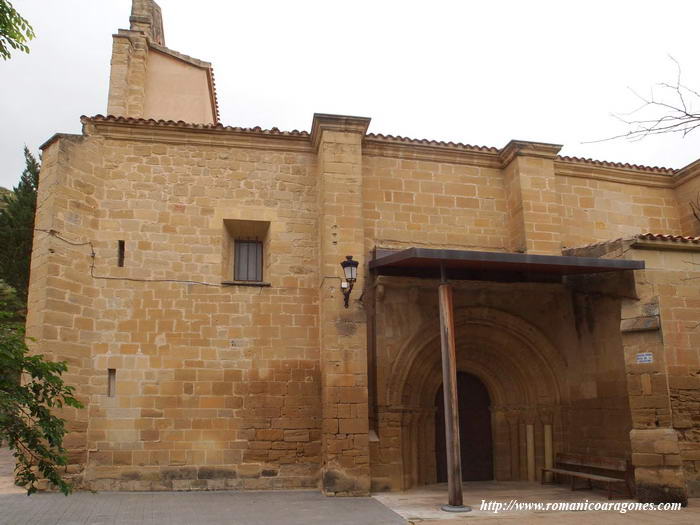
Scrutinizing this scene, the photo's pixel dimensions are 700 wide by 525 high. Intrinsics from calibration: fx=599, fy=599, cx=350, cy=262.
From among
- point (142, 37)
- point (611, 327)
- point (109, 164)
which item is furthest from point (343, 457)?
point (142, 37)

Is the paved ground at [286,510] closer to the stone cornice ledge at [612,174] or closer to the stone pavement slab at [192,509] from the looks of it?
the stone pavement slab at [192,509]

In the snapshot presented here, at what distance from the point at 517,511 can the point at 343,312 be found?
3690mm

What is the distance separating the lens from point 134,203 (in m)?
9.95

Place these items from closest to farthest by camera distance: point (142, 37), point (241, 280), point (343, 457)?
1. point (343, 457)
2. point (241, 280)
3. point (142, 37)

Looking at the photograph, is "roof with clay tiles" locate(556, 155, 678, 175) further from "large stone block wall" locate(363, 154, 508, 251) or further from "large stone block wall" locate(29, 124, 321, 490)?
"large stone block wall" locate(29, 124, 321, 490)

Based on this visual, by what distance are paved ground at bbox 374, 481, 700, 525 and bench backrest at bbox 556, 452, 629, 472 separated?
41 centimetres

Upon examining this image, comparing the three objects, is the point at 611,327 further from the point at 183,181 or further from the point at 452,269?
the point at 183,181

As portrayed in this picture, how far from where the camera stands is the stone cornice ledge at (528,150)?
11.0 meters

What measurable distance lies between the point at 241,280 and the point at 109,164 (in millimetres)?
2927

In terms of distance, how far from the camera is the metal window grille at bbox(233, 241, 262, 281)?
34.3 ft

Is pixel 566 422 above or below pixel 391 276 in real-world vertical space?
below

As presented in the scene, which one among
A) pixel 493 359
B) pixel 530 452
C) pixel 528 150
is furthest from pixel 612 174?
pixel 530 452

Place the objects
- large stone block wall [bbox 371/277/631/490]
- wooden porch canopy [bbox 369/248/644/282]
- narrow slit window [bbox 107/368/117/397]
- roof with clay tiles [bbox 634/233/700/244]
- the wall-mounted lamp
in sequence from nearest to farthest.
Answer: wooden porch canopy [bbox 369/248/644/282] → the wall-mounted lamp → roof with clay tiles [bbox 634/233/700/244] → narrow slit window [bbox 107/368/117/397] → large stone block wall [bbox 371/277/631/490]

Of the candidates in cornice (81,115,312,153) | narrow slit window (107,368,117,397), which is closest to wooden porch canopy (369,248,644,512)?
cornice (81,115,312,153)
